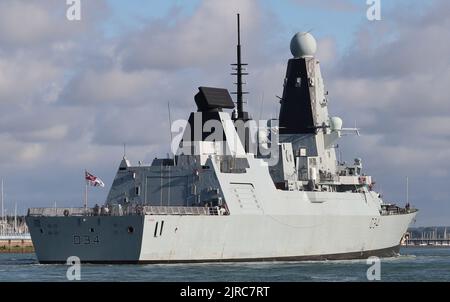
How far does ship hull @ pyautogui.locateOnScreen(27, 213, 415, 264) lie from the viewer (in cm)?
4622

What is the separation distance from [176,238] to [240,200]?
4.73m

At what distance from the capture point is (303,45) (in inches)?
2509

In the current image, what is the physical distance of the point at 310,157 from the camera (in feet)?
203

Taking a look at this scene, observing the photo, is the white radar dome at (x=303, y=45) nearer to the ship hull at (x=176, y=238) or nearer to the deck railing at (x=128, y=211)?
the ship hull at (x=176, y=238)

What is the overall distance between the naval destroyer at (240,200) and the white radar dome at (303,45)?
0.06 m

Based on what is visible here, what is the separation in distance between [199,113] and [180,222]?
7963 mm

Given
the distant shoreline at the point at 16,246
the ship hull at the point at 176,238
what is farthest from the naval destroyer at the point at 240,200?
the distant shoreline at the point at 16,246

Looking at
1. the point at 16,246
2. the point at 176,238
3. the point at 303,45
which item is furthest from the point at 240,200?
the point at 16,246

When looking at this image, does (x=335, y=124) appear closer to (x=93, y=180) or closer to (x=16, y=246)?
(x=93, y=180)

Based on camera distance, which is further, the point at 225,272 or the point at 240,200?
the point at 240,200

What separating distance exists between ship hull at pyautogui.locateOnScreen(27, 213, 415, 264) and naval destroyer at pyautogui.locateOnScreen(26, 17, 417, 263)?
0.18 feet
